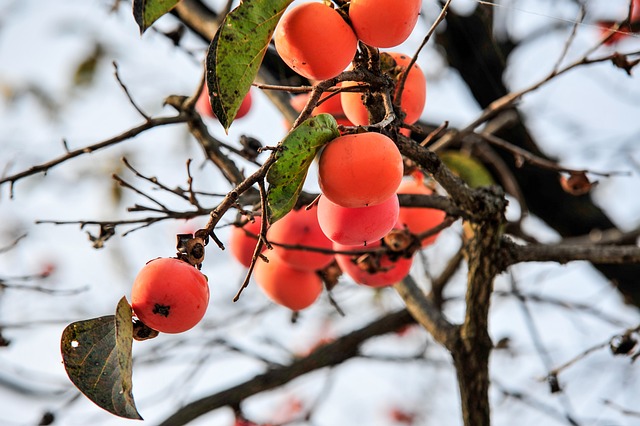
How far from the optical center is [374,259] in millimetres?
1384

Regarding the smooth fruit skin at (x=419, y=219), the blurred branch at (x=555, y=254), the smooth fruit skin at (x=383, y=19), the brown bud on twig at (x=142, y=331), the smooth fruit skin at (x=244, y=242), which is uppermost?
the smooth fruit skin at (x=419, y=219)

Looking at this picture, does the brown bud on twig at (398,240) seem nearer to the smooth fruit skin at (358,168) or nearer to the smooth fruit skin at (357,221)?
the smooth fruit skin at (357,221)

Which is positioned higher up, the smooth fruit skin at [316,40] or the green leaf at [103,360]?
the smooth fruit skin at [316,40]

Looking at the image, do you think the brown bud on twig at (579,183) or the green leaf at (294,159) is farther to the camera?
the brown bud on twig at (579,183)

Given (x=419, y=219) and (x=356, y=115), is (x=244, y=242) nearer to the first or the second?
(x=419, y=219)

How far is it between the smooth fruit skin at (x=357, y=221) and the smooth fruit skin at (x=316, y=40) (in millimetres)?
196

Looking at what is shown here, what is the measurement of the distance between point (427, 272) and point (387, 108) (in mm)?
1117

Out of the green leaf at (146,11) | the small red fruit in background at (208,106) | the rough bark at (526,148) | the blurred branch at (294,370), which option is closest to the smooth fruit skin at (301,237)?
the small red fruit in background at (208,106)

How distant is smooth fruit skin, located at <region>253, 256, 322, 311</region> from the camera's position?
1511mm

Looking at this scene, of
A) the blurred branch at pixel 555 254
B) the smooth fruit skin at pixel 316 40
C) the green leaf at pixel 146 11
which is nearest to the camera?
the green leaf at pixel 146 11

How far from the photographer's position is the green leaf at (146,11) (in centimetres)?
81

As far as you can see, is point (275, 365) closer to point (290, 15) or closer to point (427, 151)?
point (427, 151)

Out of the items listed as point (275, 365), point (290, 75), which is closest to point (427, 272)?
point (275, 365)

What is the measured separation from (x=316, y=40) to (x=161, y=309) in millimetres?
420
